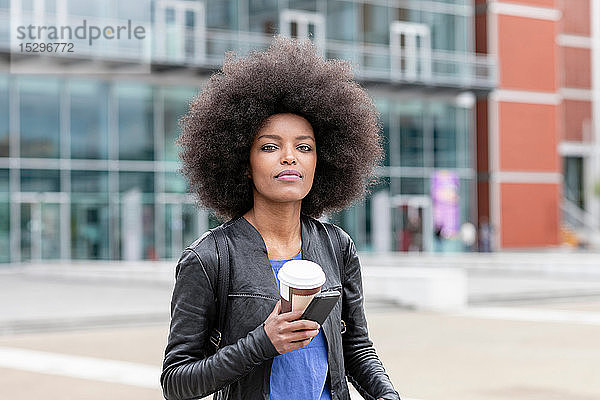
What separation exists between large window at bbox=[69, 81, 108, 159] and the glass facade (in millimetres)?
34

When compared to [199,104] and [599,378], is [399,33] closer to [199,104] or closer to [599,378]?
[599,378]

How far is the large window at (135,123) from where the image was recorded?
105 ft

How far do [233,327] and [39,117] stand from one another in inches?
1163

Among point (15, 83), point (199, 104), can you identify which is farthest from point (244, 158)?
point (15, 83)

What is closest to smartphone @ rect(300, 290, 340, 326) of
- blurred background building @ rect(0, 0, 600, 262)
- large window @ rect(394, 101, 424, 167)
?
blurred background building @ rect(0, 0, 600, 262)

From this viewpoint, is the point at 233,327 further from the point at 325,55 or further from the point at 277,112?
the point at 325,55

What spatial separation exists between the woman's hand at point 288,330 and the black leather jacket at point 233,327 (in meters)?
0.03

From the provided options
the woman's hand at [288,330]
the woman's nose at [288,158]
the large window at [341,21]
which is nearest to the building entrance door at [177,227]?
the large window at [341,21]

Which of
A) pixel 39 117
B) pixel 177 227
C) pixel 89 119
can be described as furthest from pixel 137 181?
pixel 39 117

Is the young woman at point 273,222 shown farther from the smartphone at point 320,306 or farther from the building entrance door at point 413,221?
the building entrance door at point 413,221

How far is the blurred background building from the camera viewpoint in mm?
30562

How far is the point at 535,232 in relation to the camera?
134 feet

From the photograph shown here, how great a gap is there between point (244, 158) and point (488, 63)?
122ft

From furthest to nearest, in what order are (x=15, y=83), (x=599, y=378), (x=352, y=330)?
(x=15, y=83)
(x=599, y=378)
(x=352, y=330)
